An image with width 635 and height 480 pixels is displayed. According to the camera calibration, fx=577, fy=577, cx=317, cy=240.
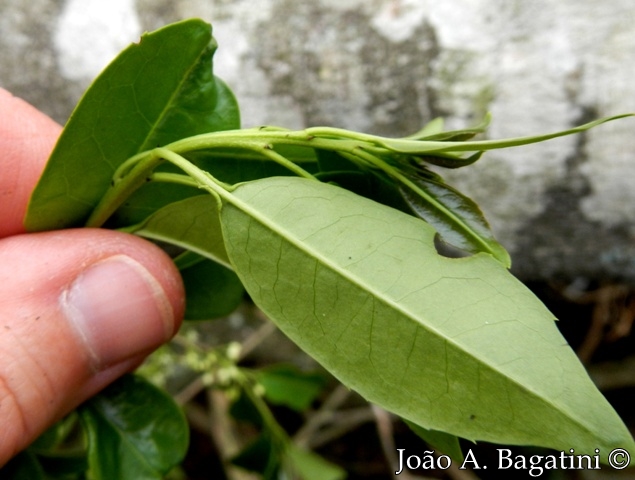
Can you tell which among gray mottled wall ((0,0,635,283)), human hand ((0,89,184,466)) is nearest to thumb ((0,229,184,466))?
human hand ((0,89,184,466))

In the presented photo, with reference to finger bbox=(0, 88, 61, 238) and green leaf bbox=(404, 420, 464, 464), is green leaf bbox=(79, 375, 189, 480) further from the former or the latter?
green leaf bbox=(404, 420, 464, 464)

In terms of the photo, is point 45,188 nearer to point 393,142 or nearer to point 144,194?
point 144,194

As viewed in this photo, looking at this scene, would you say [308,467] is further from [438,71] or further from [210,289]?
[438,71]

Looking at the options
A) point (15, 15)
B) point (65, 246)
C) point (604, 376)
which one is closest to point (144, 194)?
point (65, 246)

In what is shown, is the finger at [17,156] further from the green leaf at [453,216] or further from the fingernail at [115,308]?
the green leaf at [453,216]

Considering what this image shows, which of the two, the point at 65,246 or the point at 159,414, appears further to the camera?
the point at 159,414

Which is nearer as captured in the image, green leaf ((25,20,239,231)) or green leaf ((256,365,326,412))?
green leaf ((25,20,239,231))

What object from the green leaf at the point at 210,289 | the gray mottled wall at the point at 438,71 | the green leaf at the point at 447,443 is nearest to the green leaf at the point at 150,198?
the green leaf at the point at 210,289
